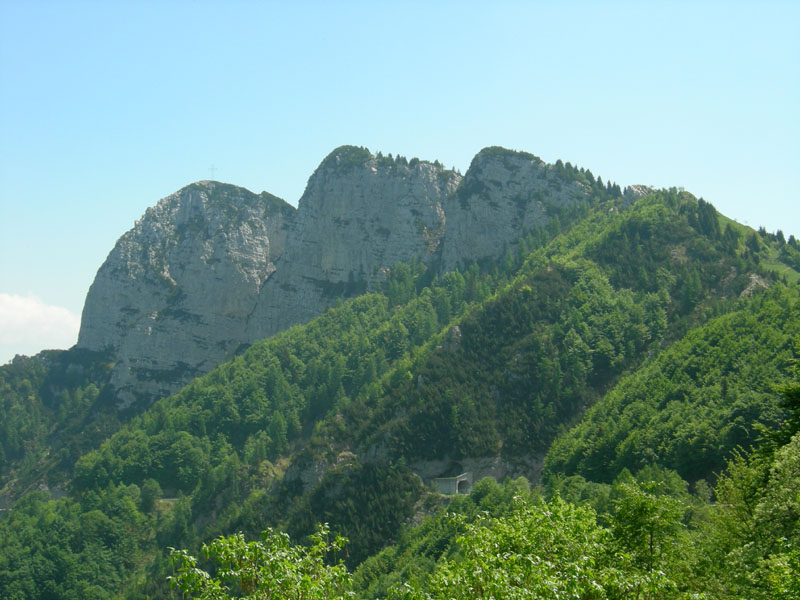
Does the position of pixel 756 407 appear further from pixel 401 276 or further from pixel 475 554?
pixel 401 276

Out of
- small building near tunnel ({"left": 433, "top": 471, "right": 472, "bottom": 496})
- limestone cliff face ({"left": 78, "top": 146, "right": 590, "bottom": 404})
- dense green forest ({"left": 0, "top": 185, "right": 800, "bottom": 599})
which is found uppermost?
limestone cliff face ({"left": 78, "top": 146, "right": 590, "bottom": 404})

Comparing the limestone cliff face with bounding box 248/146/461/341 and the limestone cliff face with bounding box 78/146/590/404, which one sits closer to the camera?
the limestone cliff face with bounding box 78/146/590/404

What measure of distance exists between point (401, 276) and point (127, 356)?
2785 inches

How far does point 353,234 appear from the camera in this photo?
190875 millimetres

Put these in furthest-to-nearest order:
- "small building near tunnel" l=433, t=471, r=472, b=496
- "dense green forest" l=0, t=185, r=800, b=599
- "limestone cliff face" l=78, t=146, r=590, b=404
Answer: "limestone cliff face" l=78, t=146, r=590, b=404
"small building near tunnel" l=433, t=471, r=472, b=496
"dense green forest" l=0, t=185, r=800, b=599

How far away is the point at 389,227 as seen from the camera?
622 feet

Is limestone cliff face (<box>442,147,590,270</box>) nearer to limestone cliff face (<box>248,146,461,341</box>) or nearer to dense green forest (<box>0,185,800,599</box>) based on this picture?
dense green forest (<box>0,185,800,599</box>)

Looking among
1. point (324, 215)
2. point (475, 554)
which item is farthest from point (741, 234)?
point (475, 554)

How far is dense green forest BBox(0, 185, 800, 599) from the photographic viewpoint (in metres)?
28.1

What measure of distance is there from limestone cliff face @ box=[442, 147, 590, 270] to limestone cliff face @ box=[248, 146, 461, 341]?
1147cm

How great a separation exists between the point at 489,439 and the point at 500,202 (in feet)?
265

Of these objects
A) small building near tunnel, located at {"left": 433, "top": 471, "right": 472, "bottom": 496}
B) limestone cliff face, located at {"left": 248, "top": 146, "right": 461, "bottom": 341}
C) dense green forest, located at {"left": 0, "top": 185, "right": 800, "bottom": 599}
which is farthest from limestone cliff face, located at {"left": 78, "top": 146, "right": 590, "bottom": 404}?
small building near tunnel, located at {"left": 433, "top": 471, "right": 472, "bottom": 496}

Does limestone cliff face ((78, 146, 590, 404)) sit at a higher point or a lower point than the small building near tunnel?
higher

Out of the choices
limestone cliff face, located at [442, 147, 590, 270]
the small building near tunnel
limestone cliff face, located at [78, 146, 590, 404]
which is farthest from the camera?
limestone cliff face, located at [78, 146, 590, 404]
